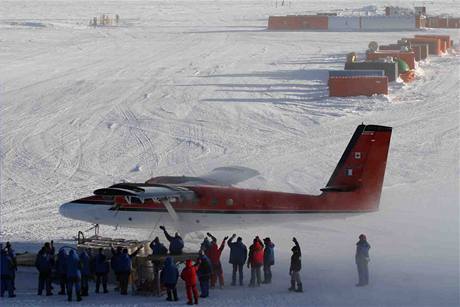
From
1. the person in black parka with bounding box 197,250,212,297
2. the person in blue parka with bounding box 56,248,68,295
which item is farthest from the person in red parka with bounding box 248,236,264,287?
the person in blue parka with bounding box 56,248,68,295

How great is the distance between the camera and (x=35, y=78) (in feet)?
159

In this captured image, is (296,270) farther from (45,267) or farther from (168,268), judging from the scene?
(45,267)

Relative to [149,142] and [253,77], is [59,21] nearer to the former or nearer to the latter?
[253,77]

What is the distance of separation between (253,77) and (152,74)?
5394 millimetres

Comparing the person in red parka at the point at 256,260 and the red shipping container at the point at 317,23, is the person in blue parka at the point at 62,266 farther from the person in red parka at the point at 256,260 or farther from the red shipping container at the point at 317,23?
the red shipping container at the point at 317,23

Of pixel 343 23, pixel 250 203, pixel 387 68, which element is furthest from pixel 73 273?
pixel 343 23

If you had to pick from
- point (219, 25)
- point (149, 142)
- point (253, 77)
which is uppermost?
point (219, 25)

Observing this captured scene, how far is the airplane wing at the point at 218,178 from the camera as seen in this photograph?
22.3 meters

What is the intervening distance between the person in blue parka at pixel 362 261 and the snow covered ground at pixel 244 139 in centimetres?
28

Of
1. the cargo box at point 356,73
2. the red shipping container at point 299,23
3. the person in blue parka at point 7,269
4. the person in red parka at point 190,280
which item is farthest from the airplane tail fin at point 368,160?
the red shipping container at point 299,23

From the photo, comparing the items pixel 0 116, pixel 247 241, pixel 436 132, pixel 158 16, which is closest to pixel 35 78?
pixel 0 116

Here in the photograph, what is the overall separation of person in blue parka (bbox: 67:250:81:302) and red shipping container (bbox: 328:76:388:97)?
84.0 ft

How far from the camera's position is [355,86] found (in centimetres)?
4162

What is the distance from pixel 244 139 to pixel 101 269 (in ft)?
52.7
